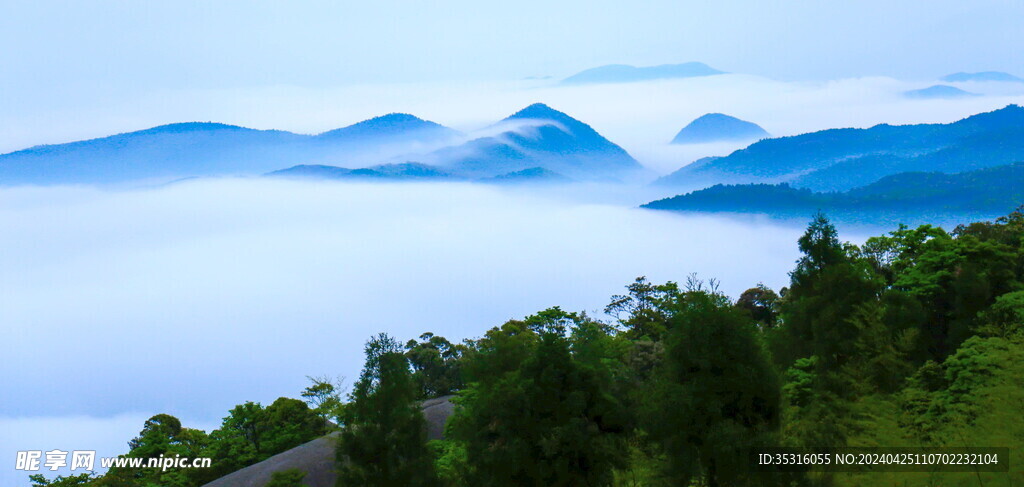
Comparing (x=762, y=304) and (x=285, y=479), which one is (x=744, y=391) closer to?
(x=285, y=479)

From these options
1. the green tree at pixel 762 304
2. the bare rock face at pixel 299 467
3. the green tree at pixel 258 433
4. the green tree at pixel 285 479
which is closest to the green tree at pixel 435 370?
the green tree at pixel 258 433

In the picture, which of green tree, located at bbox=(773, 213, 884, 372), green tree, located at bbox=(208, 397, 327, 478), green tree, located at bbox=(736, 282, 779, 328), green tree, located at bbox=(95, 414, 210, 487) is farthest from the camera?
green tree, located at bbox=(736, 282, 779, 328)

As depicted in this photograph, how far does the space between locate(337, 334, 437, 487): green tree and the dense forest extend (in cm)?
3

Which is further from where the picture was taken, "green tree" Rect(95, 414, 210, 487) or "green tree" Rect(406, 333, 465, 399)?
"green tree" Rect(406, 333, 465, 399)

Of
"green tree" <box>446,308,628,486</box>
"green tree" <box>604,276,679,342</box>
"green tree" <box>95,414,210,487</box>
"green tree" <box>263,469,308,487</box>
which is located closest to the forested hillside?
"green tree" <box>604,276,679,342</box>

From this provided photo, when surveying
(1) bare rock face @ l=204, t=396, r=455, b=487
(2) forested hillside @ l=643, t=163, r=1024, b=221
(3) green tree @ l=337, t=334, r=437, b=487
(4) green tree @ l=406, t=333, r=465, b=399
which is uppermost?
(2) forested hillside @ l=643, t=163, r=1024, b=221

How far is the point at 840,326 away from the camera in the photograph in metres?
18.4

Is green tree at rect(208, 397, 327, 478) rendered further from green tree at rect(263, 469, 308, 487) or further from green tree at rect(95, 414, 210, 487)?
green tree at rect(263, 469, 308, 487)

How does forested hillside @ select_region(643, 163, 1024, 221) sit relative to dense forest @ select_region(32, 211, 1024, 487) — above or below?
above

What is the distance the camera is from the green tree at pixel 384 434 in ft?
49.3

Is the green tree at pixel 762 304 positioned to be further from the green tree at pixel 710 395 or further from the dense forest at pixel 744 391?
the green tree at pixel 710 395

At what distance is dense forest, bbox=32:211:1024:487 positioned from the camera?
11789mm

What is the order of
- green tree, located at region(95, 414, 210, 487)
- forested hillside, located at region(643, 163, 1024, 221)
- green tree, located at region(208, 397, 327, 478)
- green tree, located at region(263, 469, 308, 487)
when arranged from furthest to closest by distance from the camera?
forested hillside, located at region(643, 163, 1024, 221)
green tree, located at region(208, 397, 327, 478)
green tree, located at region(95, 414, 210, 487)
green tree, located at region(263, 469, 308, 487)

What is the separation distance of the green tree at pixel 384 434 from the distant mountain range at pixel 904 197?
5965 inches
